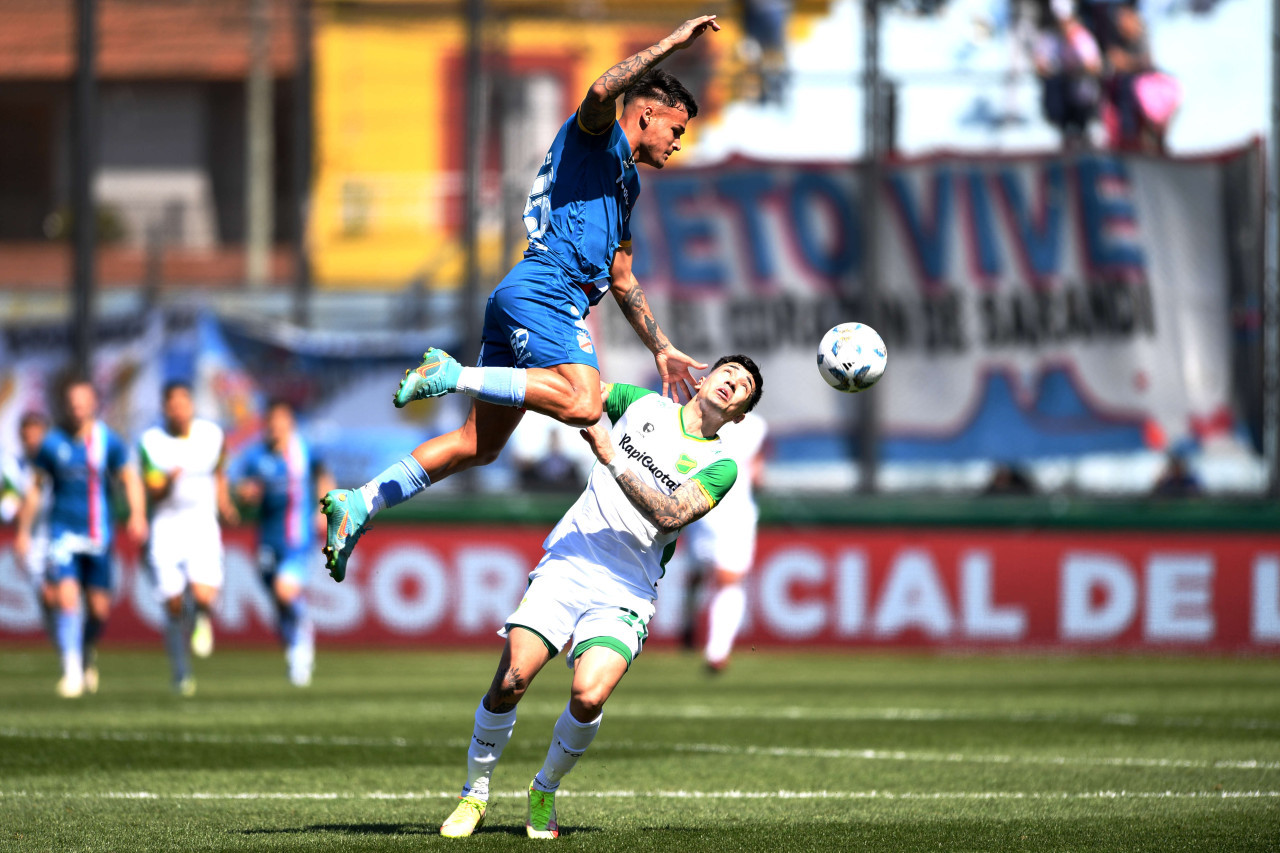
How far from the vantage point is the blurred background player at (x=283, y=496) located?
15969 mm

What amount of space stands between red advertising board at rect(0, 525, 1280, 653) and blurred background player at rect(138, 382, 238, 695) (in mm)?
4620

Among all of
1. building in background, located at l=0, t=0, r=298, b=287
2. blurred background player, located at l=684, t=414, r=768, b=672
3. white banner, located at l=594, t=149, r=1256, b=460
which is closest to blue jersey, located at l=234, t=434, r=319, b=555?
blurred background player, located at l=684, t=414, r=768, b=672

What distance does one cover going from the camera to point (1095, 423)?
20.0 metres

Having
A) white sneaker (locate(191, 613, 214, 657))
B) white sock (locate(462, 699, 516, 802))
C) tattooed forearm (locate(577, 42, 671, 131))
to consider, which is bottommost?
white sneaker (locate(191, 613, 214, 657))

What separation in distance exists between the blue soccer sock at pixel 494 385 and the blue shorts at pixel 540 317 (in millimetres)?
168

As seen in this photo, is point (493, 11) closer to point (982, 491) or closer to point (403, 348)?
point (403, 348)

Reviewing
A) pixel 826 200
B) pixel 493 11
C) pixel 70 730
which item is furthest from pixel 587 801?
pixel 493 11

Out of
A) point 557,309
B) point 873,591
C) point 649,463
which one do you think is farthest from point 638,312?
point 873,591

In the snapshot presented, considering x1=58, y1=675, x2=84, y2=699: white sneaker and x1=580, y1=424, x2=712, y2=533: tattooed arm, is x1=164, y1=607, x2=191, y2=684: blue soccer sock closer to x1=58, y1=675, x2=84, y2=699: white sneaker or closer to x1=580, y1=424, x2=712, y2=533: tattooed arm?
x1=58, y1=675, x2=84, y2=699: white sneaker

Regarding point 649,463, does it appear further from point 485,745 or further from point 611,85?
point 611,85

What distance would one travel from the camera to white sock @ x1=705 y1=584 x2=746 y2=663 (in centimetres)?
1415

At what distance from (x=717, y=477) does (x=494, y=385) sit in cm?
99

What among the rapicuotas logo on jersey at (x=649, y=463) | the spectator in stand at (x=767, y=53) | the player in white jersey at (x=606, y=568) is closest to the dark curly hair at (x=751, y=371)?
the player in white jersey at (x=606, y=568)

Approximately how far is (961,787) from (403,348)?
527 inches
